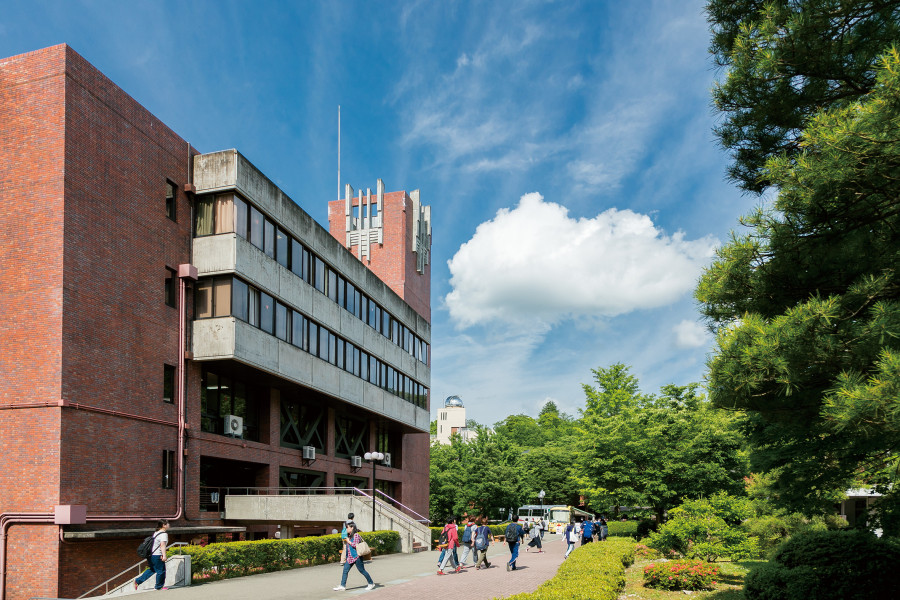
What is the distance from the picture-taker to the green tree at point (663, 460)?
33188 mm

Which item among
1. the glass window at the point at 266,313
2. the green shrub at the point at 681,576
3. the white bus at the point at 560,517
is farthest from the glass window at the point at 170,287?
the white bus at the point at 560,517

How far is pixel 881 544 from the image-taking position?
13109mm

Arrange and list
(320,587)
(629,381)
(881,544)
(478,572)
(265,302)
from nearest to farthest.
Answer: (881,544), (320,587), (478,572), (265,302), (629,381)

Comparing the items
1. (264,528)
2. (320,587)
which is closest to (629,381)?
(264,528)

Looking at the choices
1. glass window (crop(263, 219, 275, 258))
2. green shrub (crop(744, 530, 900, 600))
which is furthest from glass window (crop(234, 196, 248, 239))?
green shrub (crop(744, 530, 900, 600))

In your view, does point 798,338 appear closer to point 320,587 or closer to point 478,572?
point 320,587

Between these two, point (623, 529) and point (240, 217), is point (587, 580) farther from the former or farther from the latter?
point (623, 529)

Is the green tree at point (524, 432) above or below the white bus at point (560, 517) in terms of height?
above

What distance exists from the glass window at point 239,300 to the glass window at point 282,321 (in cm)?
227

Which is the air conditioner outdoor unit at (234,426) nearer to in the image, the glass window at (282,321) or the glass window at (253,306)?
the glass window at (282,321)

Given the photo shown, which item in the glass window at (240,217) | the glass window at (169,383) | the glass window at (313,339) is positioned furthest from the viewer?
the glass window at (313,339)

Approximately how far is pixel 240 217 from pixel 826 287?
20.4m

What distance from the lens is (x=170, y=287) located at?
78.2ft

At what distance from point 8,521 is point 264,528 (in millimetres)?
11071
